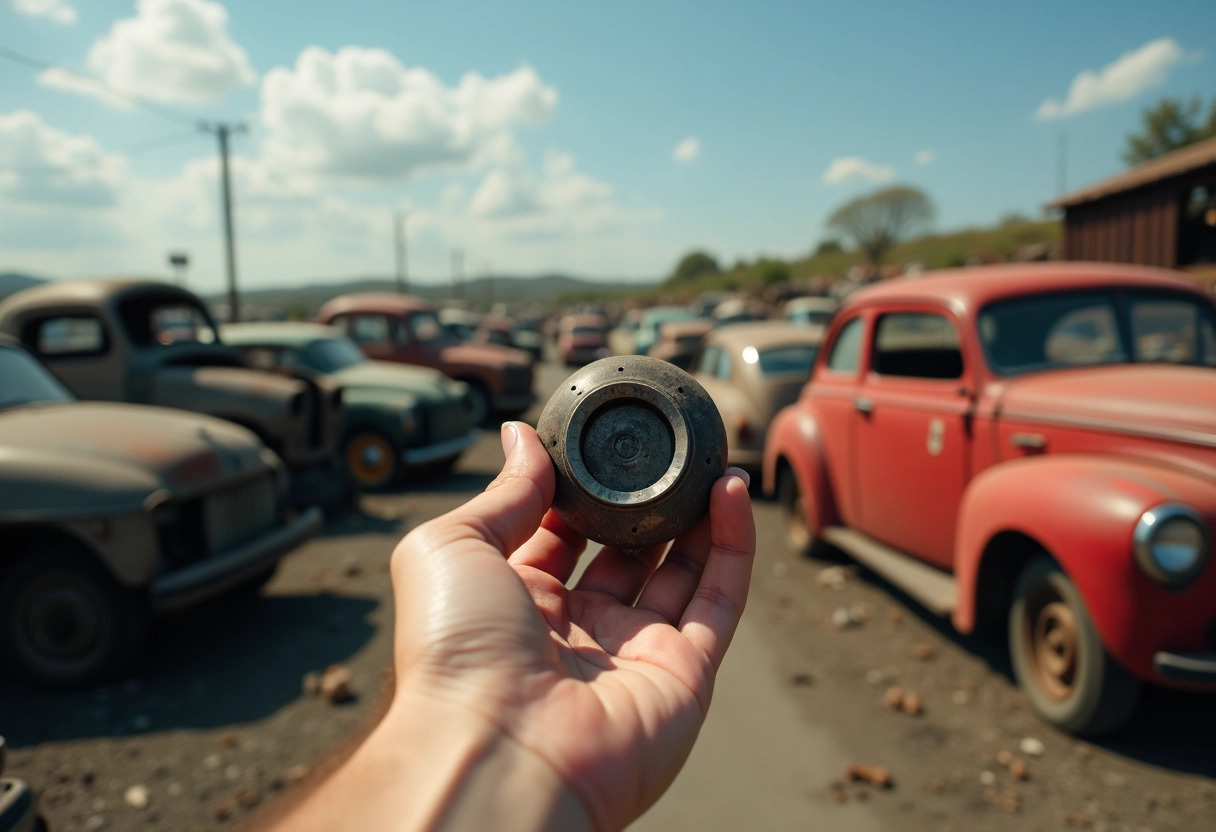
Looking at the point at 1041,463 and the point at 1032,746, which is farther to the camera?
the point at 1041,463

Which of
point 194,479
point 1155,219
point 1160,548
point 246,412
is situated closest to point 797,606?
point 1160,548

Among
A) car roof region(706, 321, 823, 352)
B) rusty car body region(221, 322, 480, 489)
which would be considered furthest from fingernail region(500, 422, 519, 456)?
rusty car body region(221, 322, 480, 489)

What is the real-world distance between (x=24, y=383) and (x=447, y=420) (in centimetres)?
539

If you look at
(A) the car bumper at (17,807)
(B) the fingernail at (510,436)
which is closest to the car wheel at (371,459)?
(A) the car bumper at (17,807)

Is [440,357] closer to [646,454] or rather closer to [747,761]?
[747,761]

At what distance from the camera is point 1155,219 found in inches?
685

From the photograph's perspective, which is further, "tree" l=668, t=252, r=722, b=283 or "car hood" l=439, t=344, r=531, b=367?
"tree" l=668, t=252, r=722, b=283

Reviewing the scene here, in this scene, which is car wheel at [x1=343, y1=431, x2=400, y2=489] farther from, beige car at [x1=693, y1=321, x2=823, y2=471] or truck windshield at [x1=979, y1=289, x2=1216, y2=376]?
truck windshield at [x1=979, y1=289, x2=1216, y2=376]

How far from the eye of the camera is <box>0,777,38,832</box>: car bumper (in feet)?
5.91

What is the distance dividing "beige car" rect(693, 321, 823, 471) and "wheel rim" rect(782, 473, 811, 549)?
1073 millimetres

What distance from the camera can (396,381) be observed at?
10.2m

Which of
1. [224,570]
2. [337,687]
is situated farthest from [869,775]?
[224,570]

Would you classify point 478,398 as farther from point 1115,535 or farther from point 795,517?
point 1115,535

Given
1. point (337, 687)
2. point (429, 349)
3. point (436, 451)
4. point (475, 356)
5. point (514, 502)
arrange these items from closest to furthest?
point (514, 502) → point (337, 687) → point (436, 451) → point (429, 349) → point (475, 356)
